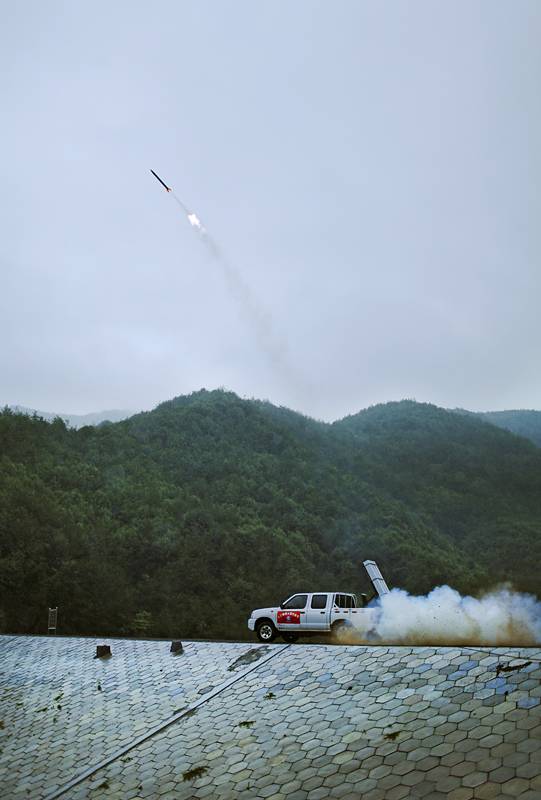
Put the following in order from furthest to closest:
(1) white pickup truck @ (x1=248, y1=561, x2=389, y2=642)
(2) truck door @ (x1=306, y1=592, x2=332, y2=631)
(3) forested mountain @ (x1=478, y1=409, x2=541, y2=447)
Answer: (3) forested mountain @ (x1=478, y1=409, x2=541, y2=447) < (2) truck door @ (x1=306, y1=592, x2=332, y2=631) < (1) white pickup truck @ (x1=248, y1=561, x2=389, y2=642)

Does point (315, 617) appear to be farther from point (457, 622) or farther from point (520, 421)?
point (520, 421)

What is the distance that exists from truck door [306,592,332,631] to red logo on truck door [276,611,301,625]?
338 mm

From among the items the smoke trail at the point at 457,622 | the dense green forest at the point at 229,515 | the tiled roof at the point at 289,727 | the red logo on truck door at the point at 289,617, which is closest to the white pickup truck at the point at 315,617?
the red logo on truck door at the point at 289,617

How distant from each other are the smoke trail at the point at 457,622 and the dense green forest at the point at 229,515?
33234 millimetres

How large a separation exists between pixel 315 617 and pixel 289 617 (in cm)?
90

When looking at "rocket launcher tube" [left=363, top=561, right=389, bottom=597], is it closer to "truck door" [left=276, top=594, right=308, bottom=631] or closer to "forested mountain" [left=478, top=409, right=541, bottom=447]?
"truck door" [left=276, top=594, right=308, bottom=631]

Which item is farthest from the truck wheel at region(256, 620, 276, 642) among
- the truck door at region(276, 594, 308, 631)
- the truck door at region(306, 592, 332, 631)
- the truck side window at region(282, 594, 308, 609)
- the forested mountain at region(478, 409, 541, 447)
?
the forested mountain at region(478, 409, 541, 447)

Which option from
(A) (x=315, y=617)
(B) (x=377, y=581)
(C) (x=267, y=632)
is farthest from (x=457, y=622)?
(C) (x=267, y=632)

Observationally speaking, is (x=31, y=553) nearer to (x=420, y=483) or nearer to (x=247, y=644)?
(x=247, y=644)

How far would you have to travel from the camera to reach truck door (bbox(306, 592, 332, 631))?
17891 millimetres

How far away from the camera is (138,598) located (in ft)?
185

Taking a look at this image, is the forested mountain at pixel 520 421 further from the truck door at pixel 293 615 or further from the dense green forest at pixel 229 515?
the truck door at pixel 293 615

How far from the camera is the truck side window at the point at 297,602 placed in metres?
18.5

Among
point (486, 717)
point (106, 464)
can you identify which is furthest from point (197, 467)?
point (486, 717)
